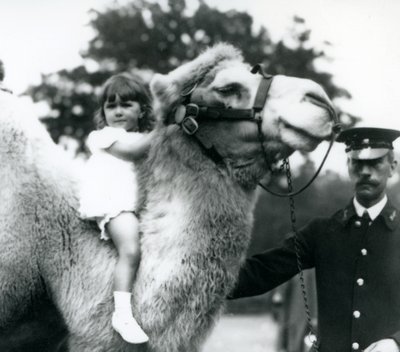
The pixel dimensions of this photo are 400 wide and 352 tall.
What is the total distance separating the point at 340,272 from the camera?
4.20 m

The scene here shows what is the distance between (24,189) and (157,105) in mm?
878

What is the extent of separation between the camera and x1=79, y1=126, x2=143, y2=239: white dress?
3.53 meters

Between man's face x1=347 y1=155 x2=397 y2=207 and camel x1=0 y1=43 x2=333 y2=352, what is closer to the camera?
camel x1=0 y1=43 x2=333 y2=352

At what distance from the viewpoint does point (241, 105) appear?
11.7ft

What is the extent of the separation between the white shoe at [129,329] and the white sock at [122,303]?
25 millimetres

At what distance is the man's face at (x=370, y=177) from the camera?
162 inches

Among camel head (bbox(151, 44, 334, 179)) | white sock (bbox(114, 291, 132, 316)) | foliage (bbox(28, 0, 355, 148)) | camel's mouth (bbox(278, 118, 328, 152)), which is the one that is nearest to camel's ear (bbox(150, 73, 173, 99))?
camel head (bbox(151, 44, 334, 179))

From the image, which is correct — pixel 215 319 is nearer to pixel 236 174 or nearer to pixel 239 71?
pixel 236 174

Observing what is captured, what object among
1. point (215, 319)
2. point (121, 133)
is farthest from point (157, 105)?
point (215, 319)

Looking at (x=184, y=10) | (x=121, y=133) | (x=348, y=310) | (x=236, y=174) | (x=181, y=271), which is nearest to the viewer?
A: (x=181, y=271)

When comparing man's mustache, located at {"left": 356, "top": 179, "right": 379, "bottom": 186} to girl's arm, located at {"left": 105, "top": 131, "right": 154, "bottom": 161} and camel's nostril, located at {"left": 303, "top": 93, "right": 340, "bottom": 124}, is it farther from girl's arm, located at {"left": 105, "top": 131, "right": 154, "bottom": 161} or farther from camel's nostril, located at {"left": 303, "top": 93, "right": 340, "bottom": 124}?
girl's arm, located at {"left": 105, "top": 131, "right": 154, "bottom": 161}

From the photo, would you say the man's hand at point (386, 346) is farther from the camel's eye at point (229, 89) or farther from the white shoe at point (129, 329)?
the camel's eye at point (229, 89)

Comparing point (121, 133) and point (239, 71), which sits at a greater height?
point (239, 71)

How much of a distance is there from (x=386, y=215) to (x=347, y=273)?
0.45 meters
